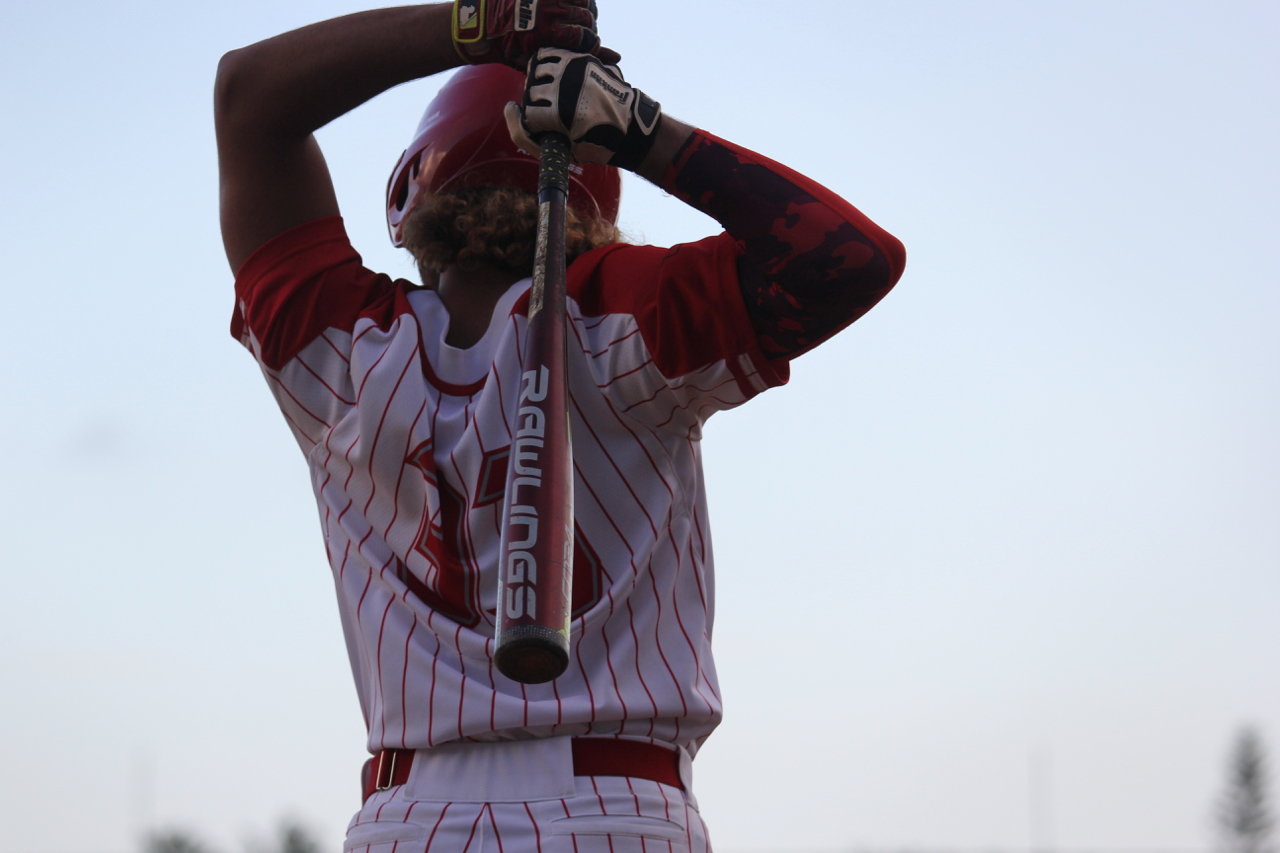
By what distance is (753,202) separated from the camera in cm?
239

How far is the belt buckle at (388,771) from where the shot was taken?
8.15ft

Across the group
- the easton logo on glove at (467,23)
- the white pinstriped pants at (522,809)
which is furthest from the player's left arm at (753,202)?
the white pinstriped pants at (522,809)

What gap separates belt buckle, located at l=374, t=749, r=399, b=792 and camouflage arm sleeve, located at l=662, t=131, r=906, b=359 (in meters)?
1.08

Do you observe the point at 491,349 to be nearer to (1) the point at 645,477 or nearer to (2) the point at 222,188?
(1) the point at 645,477

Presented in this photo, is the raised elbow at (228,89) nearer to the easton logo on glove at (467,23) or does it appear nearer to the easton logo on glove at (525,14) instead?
the easton logo on glove at (467,23)

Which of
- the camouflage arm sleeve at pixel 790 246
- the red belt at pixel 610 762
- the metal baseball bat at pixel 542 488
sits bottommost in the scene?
the red belt at pixel 610 762

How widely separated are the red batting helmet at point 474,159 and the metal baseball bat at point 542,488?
1.78ft

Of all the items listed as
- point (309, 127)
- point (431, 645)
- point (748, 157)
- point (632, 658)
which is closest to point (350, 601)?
point (431, 645)

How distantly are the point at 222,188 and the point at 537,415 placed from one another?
3.61 ft

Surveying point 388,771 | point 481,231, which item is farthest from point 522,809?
point 481,231

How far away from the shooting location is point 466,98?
313cm

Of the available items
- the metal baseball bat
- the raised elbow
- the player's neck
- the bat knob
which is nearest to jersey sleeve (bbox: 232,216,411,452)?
the player's neck

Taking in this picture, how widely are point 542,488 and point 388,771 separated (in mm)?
750

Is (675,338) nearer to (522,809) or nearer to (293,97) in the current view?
(522,809)
